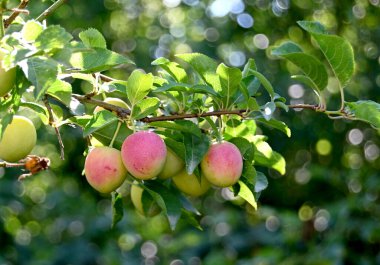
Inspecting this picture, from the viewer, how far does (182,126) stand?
117 cm

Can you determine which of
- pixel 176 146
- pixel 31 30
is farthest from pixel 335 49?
pixel 31 30

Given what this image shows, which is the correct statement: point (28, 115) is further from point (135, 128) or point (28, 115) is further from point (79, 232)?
point (79, 232)

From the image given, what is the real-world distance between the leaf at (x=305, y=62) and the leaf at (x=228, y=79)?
0.07m

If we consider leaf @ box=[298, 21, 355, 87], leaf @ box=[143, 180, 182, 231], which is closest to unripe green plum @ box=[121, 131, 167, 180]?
leaf @ box=[143, 180, 182, 231]

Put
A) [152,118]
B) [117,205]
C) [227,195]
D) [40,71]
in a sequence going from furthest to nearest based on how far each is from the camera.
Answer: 1. [227,195]
2. [117,205]
3. [152,118]
4. [40,71]

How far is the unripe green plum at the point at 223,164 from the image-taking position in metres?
1.17

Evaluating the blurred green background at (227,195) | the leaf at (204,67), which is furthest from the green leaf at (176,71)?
the blurred green background at (227,195)

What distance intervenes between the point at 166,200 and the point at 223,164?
17 cm

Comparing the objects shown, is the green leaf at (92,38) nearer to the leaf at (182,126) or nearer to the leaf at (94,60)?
the leaf at (94,60)

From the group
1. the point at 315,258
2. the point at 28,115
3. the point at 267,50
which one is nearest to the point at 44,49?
the point at 28,115

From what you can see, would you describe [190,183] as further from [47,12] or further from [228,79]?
[47,12]

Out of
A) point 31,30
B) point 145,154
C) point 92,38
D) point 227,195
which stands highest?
point 31,30

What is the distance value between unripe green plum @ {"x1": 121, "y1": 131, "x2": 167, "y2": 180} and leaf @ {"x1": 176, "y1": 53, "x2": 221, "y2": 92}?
14 centimetres

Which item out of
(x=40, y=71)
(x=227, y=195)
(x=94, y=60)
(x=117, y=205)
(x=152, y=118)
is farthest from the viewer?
(x=227, y=195)
